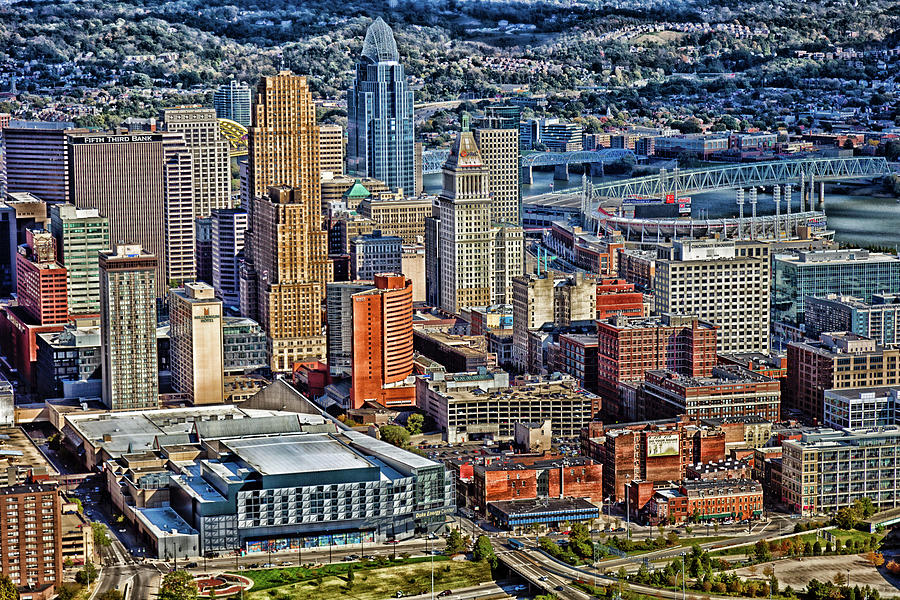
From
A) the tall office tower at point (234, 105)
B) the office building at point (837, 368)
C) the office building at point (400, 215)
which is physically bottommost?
the office building at point (837, 368)

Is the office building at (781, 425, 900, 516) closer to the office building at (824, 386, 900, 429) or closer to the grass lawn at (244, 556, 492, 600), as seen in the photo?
the office building at (824, 386, 900, 429)

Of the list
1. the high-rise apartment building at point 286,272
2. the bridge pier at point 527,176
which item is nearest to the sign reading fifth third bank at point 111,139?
the high-rise apartment building at point 286,272

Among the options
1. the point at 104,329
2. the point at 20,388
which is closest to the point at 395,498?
the point at 104,329

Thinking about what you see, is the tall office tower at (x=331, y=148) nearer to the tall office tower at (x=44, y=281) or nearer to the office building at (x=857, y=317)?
the tall office tower at (x=44, y=281)

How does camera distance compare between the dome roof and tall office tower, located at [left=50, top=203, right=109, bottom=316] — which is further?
the dome roof

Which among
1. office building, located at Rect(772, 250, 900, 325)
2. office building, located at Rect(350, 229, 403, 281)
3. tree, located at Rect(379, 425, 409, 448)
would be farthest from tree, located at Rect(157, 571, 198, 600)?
office building, located at Rect(772, 250, 900, 325)

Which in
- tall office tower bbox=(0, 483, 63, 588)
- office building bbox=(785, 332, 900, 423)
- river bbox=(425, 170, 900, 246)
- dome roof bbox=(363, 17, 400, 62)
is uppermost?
dome roof bbox=(363, 17, 400, 62)

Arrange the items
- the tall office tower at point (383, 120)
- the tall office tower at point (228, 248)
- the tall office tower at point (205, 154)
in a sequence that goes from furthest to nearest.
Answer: the tall office tower at point (383, 120) < the tall office tower at point (205, 154) < the tall office tower at point (228, 248)
